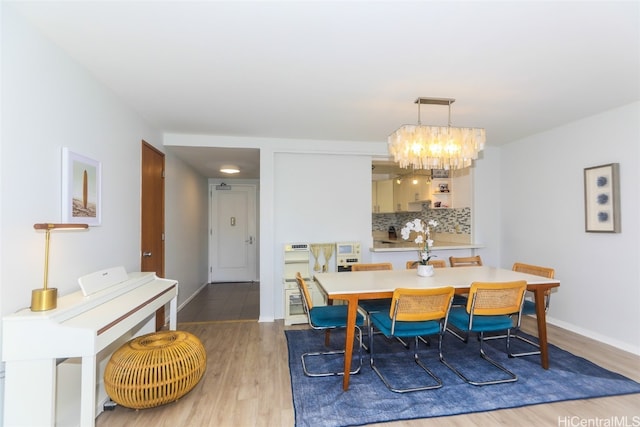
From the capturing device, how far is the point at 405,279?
9.56 ft

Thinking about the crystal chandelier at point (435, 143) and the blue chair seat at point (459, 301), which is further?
the blue chair seat at point (459, 301)

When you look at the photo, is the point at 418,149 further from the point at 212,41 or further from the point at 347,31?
the point at 212,41

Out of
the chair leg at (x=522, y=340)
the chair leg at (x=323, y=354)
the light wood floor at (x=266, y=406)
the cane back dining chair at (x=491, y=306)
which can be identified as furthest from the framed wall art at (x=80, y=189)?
the chair leg at (x=522, y=340)

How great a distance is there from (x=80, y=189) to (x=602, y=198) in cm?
472

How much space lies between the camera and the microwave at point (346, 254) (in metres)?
4.30

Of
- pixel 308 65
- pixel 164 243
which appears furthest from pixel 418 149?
pixel 164 243

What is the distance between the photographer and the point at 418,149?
9.03 feet

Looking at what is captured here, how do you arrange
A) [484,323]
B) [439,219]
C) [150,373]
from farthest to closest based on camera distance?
1. [439,219]
2. [484,323]
3. [150,373]

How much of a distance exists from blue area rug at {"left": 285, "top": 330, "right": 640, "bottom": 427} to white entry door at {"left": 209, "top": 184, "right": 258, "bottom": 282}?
4.05 m

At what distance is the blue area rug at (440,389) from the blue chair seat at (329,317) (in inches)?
16.1

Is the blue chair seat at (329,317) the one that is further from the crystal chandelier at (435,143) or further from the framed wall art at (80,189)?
the framed wall art at (80,189)

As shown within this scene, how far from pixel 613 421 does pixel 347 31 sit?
9.64 ft

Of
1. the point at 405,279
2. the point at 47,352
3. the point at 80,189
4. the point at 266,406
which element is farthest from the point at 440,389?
the point at 80,189

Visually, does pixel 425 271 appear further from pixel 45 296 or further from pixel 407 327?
pixel 45 296
